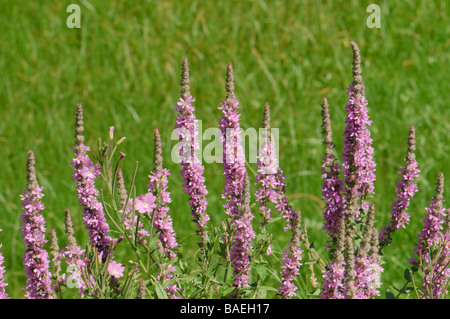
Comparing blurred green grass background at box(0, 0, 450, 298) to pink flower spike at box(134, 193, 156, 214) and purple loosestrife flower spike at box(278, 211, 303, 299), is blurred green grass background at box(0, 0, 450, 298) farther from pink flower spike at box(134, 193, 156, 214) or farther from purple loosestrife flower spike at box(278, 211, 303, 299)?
pink flower spike at box(134, 193, 156, 214)

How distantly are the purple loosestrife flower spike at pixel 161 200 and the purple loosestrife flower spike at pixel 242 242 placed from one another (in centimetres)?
28

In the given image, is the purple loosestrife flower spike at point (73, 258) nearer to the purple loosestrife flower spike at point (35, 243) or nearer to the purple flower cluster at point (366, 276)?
the purple loosestrife flower spike at point (35, 243)

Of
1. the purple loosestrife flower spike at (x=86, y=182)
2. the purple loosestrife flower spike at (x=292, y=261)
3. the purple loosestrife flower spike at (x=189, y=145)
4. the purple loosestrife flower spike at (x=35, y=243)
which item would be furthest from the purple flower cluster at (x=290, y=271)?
the purple loosestrife flower spike at (x=35, y=243)

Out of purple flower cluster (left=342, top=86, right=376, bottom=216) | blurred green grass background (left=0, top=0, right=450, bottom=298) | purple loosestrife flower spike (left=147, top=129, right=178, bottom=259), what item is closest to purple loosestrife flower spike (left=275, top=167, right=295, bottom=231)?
purple flower cluster (left=342, top=86, right=376, bottom=216)

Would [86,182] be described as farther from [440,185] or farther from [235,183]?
[440,185]

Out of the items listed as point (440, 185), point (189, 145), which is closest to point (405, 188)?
point (440, 185)

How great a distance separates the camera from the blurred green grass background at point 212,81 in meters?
5.39

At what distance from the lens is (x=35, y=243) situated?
2445mm

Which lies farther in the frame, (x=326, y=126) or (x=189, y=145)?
(x=326, y=126)

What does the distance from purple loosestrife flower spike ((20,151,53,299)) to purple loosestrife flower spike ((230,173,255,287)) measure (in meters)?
0.76

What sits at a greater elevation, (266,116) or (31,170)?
(266,116)

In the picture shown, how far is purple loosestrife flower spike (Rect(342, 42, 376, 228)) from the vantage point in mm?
2518

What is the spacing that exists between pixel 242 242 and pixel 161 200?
388 mm

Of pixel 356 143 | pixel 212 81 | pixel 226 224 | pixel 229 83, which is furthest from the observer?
pixel 212 81
